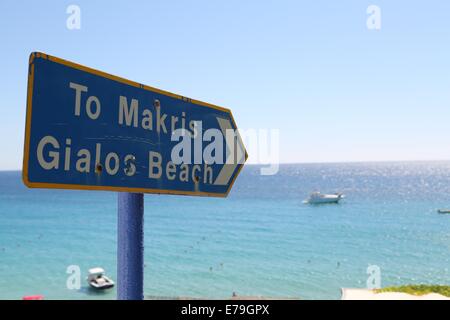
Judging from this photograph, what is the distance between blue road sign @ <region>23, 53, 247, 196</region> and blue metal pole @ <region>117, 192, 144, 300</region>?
0.12 m

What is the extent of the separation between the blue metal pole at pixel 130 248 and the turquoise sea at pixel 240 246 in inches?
1314

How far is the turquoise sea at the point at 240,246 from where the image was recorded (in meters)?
41.3

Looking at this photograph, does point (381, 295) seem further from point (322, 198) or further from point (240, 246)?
point (322, 198)

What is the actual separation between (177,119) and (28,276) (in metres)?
51.4

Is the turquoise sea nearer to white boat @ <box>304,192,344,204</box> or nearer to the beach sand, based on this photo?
white boat @ <box>304,192,344,204</box>

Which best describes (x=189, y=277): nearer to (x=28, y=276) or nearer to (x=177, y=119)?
(x=28, y=276)

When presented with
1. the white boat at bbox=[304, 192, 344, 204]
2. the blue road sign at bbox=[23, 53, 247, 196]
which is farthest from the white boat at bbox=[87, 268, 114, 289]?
the white boat at bbox=[304, 192, 344, 204]

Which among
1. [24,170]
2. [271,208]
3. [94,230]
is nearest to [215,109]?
[24,170]

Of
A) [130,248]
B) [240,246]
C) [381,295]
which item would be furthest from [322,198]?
[130,248]

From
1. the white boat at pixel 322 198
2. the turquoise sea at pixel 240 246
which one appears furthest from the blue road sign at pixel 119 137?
the white boat at pixel 322 198

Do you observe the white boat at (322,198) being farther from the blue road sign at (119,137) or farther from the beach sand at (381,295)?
the blue road sign at (119,137)

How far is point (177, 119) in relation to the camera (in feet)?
7.47

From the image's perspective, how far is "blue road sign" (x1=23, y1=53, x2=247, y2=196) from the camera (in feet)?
5.29

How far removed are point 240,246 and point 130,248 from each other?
5942cm
